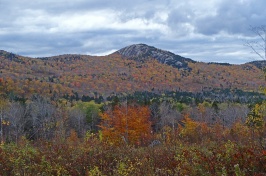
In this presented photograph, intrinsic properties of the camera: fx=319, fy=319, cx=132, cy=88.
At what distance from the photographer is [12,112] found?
4722 cm

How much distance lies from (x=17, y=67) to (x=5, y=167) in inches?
7801

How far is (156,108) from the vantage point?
208 ft

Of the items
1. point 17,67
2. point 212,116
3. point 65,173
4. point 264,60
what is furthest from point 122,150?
point 17,67

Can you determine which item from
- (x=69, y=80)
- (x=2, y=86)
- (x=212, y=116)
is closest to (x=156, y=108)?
(x=212, y=116)

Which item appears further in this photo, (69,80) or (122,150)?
(69,80)

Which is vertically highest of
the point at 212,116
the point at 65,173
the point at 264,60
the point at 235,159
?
the point at 264,60

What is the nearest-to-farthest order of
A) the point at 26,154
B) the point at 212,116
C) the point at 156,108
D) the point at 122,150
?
the point at 26,154, the point at 122,150, the point at 156,108, the point at 212,116

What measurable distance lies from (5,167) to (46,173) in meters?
1.61

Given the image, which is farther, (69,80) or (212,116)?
(69,80)

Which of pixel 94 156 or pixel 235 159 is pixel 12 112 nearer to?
pixel 94 156

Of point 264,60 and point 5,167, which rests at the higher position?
point 264,60

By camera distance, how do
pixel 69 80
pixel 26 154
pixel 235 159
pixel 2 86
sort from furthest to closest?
1. pixel 69 80
2. pixel 2 86
3. pixel 26 154
4. pixel 235 159

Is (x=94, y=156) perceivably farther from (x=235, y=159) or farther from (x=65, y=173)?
(x=235, y=159)

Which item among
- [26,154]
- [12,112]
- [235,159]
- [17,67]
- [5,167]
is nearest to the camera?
[235,159]
